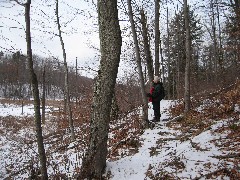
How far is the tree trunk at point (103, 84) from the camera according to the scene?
628cm

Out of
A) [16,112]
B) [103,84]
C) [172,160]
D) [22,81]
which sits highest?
[22,81]

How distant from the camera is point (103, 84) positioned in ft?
21.0

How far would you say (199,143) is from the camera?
7.05 metres

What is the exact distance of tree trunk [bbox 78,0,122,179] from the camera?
6.28m

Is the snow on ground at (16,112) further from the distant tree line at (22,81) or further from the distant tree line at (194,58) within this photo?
the distant tree line at (194,58)

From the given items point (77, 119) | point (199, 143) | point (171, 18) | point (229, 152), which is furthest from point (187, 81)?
point (171, 18)

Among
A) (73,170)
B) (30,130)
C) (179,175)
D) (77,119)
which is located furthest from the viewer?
(30,130)

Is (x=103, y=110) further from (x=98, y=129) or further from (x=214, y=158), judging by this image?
(x=214, y=158)

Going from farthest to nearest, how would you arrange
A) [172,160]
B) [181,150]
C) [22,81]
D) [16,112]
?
1. [22,81]
2. [16,112]
3. [181,150]
4. [172,160]

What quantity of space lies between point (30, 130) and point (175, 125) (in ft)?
56.5

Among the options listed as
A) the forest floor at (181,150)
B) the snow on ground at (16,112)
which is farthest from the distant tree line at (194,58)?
the snow on ground at (16,112)

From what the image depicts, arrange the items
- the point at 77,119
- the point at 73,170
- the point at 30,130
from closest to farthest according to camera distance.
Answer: the point at 73,170
the point at 77,119
the point at 30,130

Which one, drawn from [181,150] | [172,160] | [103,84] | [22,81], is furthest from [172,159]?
[22,81]

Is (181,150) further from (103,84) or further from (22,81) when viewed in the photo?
(22,81)
